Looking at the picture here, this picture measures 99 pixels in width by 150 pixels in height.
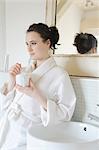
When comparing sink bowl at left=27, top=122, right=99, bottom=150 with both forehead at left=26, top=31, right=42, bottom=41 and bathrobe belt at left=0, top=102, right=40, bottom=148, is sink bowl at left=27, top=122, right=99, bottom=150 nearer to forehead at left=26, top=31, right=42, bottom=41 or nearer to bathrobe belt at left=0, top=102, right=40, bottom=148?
bathrobe belt at left=0, top=102, right=40, bottom=148

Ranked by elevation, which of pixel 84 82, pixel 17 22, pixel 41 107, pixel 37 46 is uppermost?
pixel 17 22

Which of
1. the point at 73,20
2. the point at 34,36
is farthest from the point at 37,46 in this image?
the point at 73,20

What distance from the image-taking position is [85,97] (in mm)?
1374

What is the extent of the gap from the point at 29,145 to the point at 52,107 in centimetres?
23

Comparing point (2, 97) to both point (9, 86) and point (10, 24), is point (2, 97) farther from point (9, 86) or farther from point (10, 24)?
point (10, 24)

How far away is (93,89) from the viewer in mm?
1338

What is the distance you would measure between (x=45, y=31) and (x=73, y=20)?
23 cm

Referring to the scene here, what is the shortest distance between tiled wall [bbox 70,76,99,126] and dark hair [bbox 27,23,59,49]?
9.0 inches

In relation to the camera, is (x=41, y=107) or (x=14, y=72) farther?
(x=14, y=72)

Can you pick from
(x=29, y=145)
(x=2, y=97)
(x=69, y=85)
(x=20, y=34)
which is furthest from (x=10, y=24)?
(x=29, y=145)

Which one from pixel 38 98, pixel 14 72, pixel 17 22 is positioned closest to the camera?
pixel 38 98

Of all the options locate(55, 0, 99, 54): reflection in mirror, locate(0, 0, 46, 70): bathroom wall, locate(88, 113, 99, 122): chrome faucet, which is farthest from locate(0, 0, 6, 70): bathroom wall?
locate(88, 113, 99, 122): chrome faucet

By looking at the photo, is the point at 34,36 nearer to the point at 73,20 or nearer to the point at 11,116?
the point at 73,20

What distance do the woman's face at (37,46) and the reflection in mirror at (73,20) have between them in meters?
0.17
